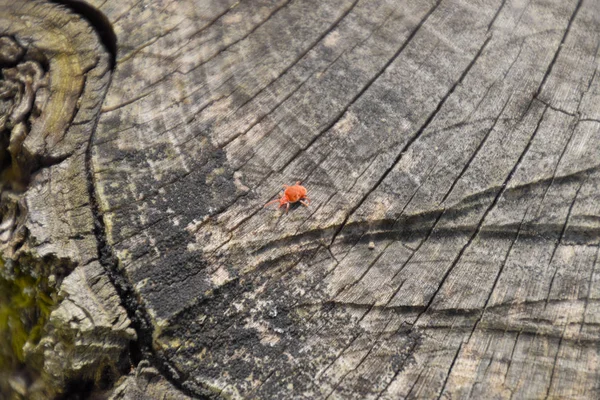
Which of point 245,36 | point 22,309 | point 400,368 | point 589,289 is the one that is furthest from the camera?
point 245,36

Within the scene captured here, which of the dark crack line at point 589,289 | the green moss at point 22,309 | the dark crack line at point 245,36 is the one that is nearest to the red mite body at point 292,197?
the dark crack line at point 245,36

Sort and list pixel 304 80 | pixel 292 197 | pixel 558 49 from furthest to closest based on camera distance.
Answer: pixel 558 49, pixel 304 80, pixel 292 197

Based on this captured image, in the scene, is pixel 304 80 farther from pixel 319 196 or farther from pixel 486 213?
pixel 486 213

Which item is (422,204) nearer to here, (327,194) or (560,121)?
(327,194)

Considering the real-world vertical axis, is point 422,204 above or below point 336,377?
above

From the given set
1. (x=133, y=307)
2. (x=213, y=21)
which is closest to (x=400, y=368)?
(x=133, y=307)

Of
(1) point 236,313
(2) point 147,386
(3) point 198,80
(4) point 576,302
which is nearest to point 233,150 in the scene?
(3) point 198,80
